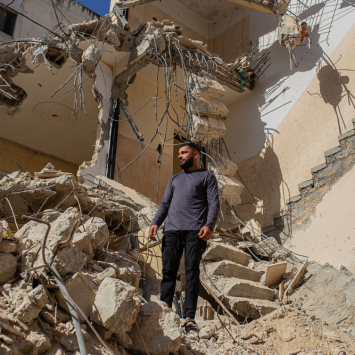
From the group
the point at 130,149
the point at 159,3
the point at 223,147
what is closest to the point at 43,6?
the point at 159,3

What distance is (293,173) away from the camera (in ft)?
23.2

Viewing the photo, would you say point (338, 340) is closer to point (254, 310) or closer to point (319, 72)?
point (254, 310)

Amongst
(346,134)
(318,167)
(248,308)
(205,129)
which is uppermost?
(346,134)

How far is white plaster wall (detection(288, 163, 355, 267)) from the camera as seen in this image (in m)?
5.67

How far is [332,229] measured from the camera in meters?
5.93

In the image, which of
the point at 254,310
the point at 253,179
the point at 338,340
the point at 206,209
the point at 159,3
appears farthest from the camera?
the point at 159,3

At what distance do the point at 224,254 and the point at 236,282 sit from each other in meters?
0.62

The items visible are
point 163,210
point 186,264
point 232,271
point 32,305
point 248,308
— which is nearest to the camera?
point 32,305

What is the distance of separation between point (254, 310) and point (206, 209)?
140cm

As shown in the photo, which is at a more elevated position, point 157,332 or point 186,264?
point 186,264

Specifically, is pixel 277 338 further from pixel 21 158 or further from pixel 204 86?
pixel 21 158

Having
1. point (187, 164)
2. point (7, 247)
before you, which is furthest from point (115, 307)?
point (187, 164)

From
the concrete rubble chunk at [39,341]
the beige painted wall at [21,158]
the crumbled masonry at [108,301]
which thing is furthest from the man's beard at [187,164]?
the beige painted wall at [21,158]

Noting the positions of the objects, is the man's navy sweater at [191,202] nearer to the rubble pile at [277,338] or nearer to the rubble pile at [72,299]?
the rubble pile at [72,299]
